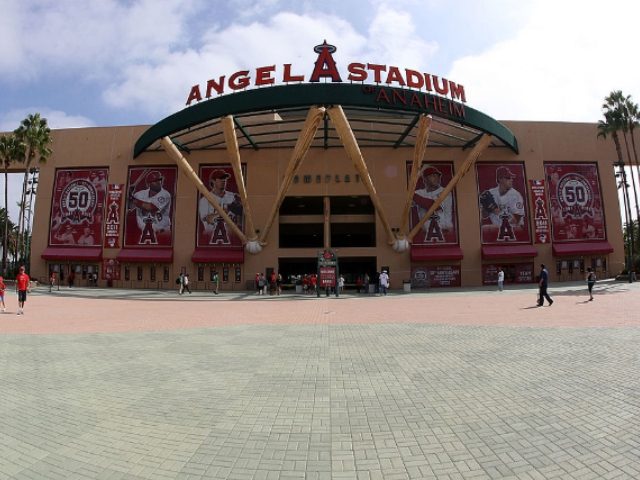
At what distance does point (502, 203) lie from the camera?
33.3 meters

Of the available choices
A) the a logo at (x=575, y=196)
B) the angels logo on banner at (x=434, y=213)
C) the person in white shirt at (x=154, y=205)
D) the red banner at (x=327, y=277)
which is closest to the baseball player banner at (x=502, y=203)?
the angels logo on banner at (x=434, y=213)

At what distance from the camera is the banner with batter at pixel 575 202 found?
1312 inches

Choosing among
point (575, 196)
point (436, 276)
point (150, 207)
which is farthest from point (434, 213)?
point (150, 207)

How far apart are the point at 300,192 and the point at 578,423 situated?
3043 cm

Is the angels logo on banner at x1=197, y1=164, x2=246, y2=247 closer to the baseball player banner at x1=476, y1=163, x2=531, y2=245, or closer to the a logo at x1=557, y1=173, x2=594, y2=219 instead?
the baseball player banner at x1=476, y1=163, x2=531, y2=245

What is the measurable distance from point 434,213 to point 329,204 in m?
9.92

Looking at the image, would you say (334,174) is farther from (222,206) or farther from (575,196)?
(575,196)

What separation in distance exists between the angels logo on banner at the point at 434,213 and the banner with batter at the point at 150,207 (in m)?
23.1

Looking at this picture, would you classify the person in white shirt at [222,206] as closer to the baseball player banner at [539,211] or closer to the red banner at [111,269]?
the red banner at [111,269]

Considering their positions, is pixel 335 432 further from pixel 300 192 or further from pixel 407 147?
pixel 407 147

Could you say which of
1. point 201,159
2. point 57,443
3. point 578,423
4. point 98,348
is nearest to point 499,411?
point 578,423

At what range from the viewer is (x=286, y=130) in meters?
31.1

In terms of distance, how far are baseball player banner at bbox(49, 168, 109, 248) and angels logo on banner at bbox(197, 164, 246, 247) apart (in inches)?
397

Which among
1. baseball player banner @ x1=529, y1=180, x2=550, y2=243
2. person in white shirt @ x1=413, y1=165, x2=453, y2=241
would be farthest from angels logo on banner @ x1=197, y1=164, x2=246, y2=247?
baseball player banner @ x1=529, y1=180, x2=550, y2=243
